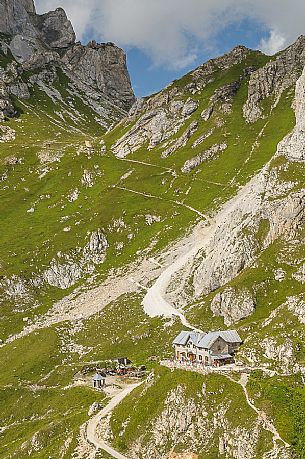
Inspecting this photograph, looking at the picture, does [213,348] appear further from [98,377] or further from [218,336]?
[98,377]

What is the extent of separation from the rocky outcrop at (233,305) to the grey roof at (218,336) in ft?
40.3

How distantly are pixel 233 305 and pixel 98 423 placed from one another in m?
33.5

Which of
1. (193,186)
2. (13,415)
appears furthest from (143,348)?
(193,186)

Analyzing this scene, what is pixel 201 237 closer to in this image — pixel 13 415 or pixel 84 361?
pixel 84 361

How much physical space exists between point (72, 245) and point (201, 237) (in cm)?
4574

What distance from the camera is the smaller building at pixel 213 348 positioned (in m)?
74.7

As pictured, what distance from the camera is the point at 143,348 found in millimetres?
106750

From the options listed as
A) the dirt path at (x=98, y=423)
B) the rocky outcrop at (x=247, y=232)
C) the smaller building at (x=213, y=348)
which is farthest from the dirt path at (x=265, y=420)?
the rocky outcrop at (x=247, y=232)

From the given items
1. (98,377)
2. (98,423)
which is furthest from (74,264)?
(98,423)

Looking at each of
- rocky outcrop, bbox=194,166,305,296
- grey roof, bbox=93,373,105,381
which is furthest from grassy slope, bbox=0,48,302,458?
rocky outcrop, bbox=194,166,305,296

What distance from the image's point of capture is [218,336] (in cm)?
7694

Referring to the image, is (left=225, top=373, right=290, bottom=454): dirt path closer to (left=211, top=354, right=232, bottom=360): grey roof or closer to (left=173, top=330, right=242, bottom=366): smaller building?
(left=211, top=354, right=232, bottom=360): grey roof

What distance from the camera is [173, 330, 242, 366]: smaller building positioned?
7469 centimetres

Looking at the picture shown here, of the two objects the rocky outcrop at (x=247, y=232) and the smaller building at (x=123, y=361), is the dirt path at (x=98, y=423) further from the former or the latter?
the rocky outcrop at (x=247, y=232)
